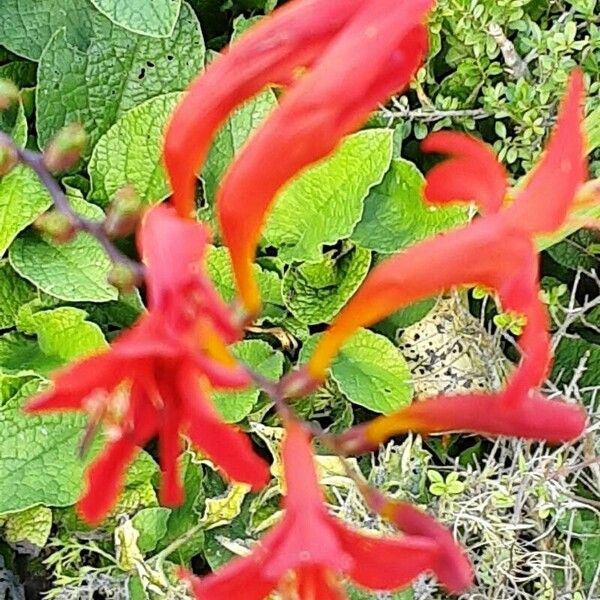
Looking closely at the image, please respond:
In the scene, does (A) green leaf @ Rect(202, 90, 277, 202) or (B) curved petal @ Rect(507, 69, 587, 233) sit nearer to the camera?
(B) curved petal @ Rect(507, 69, 587, 233)

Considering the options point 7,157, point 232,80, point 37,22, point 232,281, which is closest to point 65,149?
point 7,157

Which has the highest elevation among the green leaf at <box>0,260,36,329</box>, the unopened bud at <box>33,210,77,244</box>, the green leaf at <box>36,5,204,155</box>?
the unopened bud at <box>33,210,77,244</box>

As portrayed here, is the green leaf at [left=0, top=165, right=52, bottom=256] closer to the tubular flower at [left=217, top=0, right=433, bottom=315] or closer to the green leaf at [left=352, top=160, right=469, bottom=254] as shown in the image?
the green leaf at [left=352, top=160, right=469, bottom=254]

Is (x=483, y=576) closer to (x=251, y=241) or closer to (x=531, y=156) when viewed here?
(x=531, y=156)

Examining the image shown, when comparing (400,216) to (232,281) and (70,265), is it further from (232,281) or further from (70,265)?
(70,265)

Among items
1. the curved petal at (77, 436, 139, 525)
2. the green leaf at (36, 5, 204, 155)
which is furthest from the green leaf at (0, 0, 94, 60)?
the curved petal at (77, 436, 139, 525)

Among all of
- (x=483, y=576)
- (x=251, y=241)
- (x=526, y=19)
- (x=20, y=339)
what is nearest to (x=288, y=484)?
(x=251, y=241)

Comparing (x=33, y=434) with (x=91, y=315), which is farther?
(x=91, y=315)
